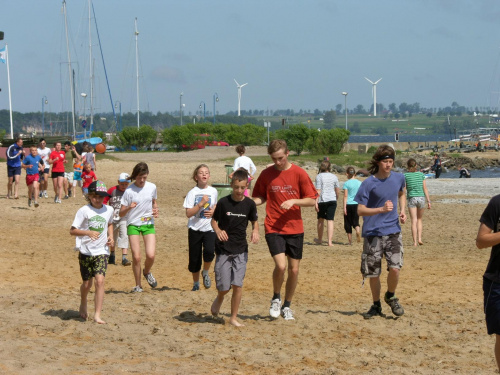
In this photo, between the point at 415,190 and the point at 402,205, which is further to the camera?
the point at 415,190

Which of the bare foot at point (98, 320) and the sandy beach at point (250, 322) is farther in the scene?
the bare foot at point (98, 320)

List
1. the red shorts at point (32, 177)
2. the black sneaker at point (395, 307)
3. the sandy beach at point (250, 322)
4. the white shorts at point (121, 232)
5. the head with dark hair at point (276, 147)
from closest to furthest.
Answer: the sandy beach at point (250, 322)
the head with dark hair at point (276, 147)
the black sneaker at point (395, 307)
the white shorts at point (121, 232)
the red shorts at point (32, 177)

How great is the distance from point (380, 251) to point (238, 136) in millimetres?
62999

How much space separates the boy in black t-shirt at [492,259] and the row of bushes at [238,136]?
174 ft

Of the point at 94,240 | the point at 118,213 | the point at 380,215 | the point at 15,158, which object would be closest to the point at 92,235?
the point at 94,240

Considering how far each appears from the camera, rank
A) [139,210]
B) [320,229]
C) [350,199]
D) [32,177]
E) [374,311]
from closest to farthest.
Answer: [374,311] < [139,210] < [350,199] < [320,229] < [32,177]

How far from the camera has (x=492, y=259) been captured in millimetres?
5500

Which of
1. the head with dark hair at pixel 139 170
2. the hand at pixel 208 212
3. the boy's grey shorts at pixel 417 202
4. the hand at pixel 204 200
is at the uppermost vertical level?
the head with dark hair at pixel 139 170

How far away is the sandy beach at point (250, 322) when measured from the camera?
6965mm

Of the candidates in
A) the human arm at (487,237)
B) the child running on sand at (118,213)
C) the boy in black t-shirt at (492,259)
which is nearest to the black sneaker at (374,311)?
the boy in black t-shirt at (492,259)

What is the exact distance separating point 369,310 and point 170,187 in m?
21.4

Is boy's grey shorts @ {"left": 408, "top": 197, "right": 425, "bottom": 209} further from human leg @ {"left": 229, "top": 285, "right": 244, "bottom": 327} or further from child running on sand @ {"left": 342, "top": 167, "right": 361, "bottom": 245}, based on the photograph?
human leg @ {"left": 229, "top": 285, "right": 244, "bottom": 327}

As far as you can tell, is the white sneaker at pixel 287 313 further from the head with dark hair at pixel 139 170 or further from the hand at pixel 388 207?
the head with dark hair at pixel 139 170

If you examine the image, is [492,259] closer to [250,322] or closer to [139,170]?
[250,322]
